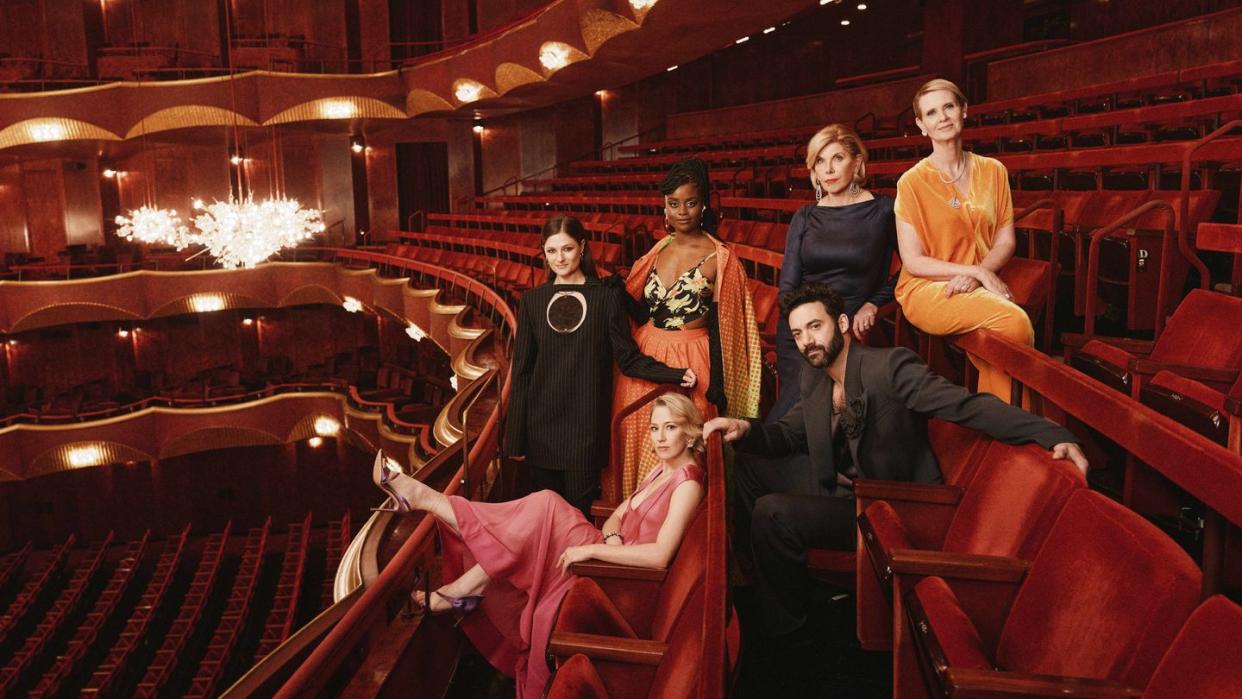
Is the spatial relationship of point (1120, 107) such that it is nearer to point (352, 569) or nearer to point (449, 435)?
point (449, 435)

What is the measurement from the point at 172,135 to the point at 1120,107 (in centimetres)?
799

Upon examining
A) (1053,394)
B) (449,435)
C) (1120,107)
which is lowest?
(449,435)

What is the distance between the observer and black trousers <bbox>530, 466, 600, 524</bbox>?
166cm

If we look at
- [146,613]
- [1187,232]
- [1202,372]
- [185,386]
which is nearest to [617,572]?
[1202,372]

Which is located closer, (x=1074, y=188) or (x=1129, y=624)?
(x=1129, y=624)

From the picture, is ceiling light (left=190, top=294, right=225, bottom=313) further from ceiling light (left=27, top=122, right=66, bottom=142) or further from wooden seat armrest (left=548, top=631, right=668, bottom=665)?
wooden seat armrest (left=548, top=631, right=668, bottom=665)

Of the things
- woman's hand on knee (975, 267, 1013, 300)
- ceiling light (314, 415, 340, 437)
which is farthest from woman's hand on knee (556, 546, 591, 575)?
ceiling light (314, 415, 340, 437)

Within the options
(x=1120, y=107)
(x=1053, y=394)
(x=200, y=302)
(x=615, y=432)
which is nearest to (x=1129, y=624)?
(x=1053, y=394)

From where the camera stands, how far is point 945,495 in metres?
1.16

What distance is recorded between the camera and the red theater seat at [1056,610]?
70 cm

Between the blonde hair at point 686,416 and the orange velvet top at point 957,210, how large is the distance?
0.38 m

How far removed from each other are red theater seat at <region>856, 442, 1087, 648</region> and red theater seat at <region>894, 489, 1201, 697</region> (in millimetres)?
54

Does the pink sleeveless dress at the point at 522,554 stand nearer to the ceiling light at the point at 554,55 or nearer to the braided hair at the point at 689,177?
the braided hair at the point at 689,177

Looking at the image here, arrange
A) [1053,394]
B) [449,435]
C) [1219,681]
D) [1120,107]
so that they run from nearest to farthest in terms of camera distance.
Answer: [1219,681], [1053,394], [449,435], [1120,107]
